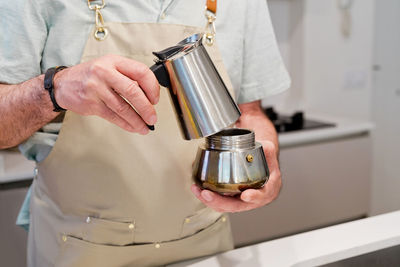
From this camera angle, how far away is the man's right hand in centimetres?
60

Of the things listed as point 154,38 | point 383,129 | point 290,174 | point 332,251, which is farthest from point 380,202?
point 154,38

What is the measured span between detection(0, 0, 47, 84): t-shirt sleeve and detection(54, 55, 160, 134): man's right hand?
182 mm

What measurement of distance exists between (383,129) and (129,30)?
8.20ft

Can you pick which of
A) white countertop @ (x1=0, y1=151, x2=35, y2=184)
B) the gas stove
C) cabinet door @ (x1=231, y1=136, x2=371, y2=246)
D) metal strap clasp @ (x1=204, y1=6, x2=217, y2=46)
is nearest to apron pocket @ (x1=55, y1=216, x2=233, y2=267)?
metal strap clasp @ (x1=204, y1=6, x2=217, y2=46)

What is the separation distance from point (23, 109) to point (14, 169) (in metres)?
0.96

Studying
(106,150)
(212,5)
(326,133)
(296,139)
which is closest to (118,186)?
(106,150)

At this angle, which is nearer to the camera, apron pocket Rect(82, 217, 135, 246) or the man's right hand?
the man's right hand

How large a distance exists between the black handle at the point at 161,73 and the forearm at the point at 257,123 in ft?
1.23

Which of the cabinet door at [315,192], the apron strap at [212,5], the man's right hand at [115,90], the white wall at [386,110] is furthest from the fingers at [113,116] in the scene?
the white wall at [386,110]

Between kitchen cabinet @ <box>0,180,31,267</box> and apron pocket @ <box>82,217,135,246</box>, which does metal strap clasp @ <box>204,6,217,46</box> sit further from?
kitchen cabinet @ <box>0,180,31,267</box>

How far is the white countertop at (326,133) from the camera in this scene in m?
2.04

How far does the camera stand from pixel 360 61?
269 centimetres

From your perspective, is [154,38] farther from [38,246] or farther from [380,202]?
[380,202]

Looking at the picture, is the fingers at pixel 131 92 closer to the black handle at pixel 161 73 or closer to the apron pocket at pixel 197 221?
the black handle at pixel 161 73
